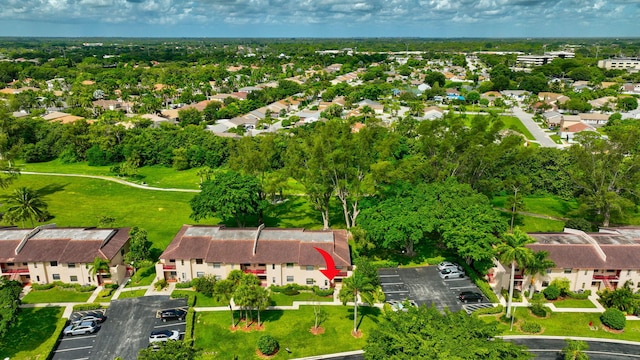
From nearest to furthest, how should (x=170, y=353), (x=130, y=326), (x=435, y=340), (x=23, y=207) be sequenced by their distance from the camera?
(x=170, y=353), (x=435, y=340), (x=130, y=326), (x=23, y=207)

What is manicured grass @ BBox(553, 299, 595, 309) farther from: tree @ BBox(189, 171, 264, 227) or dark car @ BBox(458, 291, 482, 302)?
tree @ BBox(189, 171, 264, 227)

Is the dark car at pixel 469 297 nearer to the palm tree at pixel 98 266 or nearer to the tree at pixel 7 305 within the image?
the palm tree at pixel 98 266

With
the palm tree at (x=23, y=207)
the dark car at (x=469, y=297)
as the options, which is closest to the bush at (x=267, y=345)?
the dark car at (x=469, y=297)

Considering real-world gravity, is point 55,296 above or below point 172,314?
below

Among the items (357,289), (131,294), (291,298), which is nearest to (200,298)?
(131,294)

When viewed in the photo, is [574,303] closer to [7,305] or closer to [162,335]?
[162,335]

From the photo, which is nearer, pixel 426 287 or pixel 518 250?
pixel 518 250

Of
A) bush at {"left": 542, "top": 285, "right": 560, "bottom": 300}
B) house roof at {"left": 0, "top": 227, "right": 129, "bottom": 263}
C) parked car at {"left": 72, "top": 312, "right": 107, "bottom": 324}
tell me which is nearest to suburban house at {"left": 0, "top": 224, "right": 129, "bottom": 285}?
house roof at {"left": 0, "top": 227, "right": 129, "bottom": 263}
